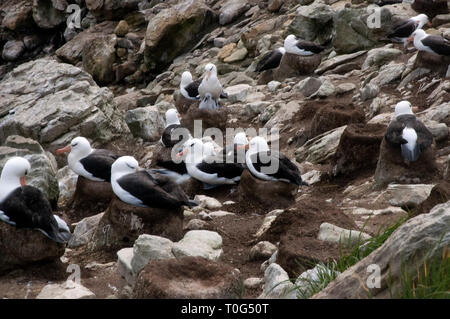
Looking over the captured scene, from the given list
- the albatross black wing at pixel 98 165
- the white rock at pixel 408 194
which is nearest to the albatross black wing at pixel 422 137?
the white rock at pixel 408 194

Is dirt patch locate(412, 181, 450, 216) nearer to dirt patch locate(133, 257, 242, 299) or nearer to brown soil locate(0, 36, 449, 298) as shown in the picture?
brown soil locate(0, 36, 449, 298)

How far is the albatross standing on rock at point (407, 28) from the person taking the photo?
14445mm

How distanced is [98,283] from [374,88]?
25.0 feet

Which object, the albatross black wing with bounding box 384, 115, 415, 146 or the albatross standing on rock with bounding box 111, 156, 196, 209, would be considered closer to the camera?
the albatross standing on rock with bounding box 111, 156, 196, 209

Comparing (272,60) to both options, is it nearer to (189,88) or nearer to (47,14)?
(189,88)

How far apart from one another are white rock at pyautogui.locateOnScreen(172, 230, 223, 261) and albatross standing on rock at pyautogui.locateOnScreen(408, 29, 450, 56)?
6635 mm

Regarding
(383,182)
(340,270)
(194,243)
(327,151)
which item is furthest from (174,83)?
(340,270)

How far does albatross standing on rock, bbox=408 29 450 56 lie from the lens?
1184cm

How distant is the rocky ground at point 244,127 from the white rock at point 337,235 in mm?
18

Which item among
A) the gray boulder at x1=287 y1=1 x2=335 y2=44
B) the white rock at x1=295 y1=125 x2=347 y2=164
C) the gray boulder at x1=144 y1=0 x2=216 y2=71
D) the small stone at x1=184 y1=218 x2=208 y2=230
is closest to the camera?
the small stone at x1=184 y1=218 x2=208 y2=230

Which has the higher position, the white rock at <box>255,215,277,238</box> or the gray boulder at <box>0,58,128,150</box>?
the white rock at <box>255,215,277,238</box>

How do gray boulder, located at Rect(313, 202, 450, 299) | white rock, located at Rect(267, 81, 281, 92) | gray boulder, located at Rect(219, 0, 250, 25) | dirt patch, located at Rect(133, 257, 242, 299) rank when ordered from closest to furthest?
gray boulder, located at Rect(313, 202, 450, 299) < dirt patch, located at Rect(133, 257, 242, 299) < white rock, located at Rect(267, 81, 281, 92) < gray boulder, located at Rect(219, 0, 250, 25)

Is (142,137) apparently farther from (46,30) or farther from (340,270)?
(46,30)

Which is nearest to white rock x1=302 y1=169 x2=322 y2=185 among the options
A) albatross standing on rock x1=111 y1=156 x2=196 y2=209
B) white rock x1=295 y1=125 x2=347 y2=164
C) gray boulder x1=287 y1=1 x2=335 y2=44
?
white rock x1=295 y1=125 x2=347 y2=164
